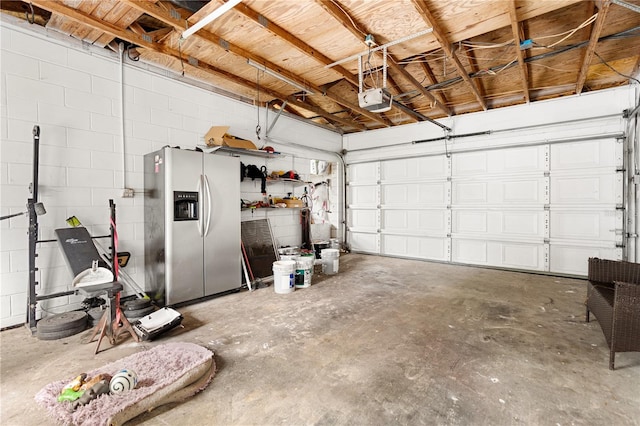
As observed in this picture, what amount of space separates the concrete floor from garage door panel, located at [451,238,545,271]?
1371 millimetres

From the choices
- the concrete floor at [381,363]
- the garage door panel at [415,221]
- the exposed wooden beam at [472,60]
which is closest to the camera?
the concrete floor at [381,363]

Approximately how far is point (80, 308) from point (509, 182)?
6.54 metres

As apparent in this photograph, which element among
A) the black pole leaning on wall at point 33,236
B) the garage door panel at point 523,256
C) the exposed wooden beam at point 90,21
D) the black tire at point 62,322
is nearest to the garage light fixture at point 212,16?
the exposed wooden beam at point 90,21

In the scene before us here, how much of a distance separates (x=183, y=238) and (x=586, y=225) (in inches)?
235

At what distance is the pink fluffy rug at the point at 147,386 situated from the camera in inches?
63.2

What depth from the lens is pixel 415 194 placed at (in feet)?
20.5

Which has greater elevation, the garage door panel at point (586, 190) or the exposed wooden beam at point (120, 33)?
the exposed wooden beam at point (120, 33)

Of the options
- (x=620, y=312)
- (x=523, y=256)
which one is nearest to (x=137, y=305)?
(x=620, y=312)

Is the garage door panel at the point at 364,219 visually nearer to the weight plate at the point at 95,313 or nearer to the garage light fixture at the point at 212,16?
the garage light fixture at the point at 212,16

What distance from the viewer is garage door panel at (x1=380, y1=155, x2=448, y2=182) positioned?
597 cm

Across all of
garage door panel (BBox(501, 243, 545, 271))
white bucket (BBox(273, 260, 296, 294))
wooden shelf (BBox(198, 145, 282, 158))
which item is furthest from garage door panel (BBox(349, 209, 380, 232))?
white bucket (BBox(273, 260, 296, 294))

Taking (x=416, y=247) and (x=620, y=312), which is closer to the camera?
(x=620, y=312)

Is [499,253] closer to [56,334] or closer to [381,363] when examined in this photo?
[381,363]

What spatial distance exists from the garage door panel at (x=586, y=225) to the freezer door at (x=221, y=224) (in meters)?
5.13
